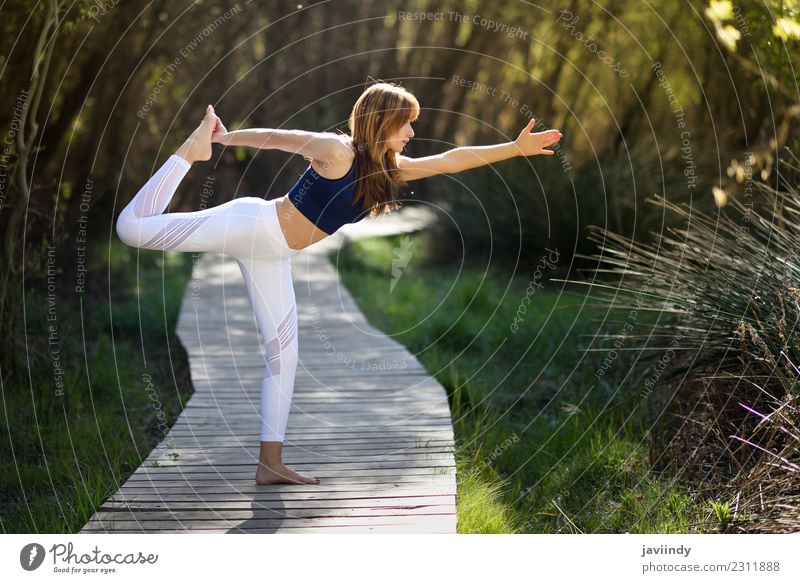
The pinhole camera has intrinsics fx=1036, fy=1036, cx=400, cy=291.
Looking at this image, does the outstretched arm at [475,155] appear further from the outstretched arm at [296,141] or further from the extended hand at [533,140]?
the outstretched arm at [296,141]

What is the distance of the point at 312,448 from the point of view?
5.39 metres

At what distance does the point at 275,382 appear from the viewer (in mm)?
4695

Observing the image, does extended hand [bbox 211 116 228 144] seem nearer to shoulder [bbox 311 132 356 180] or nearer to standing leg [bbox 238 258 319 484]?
shoulder [bbox 311 132 356 180]

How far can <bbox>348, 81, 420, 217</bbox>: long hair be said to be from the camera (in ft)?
15.1

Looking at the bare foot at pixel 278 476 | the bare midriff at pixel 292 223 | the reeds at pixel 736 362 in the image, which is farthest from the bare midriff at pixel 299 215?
the reeds at pixel 736 362

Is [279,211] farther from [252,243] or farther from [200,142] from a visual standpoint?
[200,142]

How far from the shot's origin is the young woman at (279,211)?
4527 mm

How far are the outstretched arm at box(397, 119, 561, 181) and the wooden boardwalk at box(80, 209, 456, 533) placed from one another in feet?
4.70

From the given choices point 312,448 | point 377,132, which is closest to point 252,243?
point 377,132

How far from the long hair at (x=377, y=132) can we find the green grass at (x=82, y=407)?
71.9 inches

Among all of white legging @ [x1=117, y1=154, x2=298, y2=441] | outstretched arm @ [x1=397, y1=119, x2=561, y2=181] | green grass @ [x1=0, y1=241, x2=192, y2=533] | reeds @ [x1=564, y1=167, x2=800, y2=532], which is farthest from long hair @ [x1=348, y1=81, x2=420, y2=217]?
green grass @ [x1=0, y1=241, x2=192, y2=533]

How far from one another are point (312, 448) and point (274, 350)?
2.86 feet
